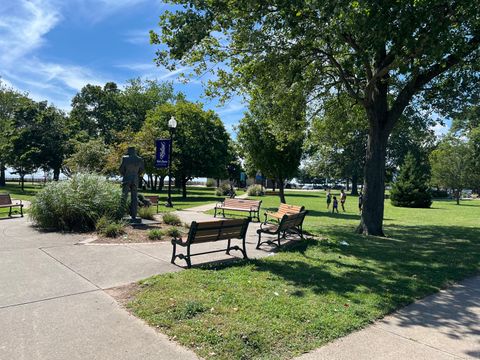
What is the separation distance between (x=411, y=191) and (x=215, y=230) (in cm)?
3104

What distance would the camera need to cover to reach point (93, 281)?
559cm

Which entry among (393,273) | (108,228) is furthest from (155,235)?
(393,273)

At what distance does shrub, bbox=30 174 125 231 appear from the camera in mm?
9945

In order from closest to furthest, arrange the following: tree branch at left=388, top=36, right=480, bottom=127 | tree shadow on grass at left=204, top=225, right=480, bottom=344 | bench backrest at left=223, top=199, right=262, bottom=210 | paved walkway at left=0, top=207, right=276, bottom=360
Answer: paved walkway at left=0, top=207, right=276, bottom=360
tree shadow on grass at left=204, top=225, right=480, bottom=344
tree branch at left=388, top=36, right=480, bottom=127
bench backrest at left=223, top=199, right=262, bottom=210

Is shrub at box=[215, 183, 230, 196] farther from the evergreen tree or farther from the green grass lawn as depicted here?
the green grass lawn

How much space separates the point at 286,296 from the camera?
5.08 meters

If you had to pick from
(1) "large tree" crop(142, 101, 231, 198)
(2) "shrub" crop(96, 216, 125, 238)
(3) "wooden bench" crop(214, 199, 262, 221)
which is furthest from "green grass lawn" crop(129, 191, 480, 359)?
(1) "large tree" crop(142, 101, 231, 198)

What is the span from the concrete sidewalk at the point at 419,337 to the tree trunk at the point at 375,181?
672 centimetres

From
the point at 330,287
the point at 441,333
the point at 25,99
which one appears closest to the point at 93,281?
the point at 330,287

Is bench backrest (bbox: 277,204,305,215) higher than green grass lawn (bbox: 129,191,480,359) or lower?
higher

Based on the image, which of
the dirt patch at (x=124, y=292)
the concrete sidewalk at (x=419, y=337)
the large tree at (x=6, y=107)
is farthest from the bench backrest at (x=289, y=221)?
the large tree at (x=6, y=107)

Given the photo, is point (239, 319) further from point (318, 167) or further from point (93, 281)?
point (318, 167)

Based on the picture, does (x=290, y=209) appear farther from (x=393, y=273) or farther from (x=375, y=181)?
(x=393, y=273)

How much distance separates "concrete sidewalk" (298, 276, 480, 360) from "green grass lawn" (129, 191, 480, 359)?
0.16 metres
